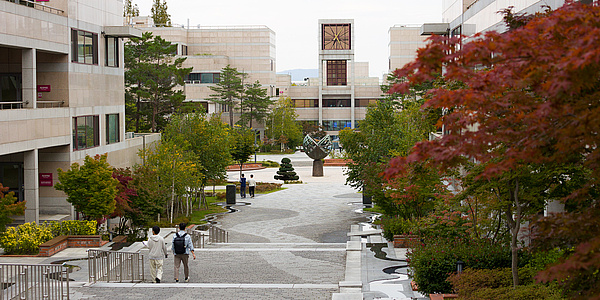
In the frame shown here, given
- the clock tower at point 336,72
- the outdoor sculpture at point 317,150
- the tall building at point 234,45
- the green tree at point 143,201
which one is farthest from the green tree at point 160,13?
the green tree at point 143,201

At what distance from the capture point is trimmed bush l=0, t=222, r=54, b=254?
20906 millimetres

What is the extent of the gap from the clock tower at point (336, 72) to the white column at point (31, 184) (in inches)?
2684

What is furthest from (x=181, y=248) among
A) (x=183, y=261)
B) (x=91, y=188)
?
(x=91, y=188)

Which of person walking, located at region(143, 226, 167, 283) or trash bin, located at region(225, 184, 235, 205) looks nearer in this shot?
person walking, located at region(143, 226, 167, 283)

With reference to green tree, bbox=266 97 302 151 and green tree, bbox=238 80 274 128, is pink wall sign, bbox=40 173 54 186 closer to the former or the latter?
green tree, bbox=238 80 274 128

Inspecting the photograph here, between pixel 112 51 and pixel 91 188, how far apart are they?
39.8 feet

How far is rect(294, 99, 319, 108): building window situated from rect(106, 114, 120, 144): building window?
223ft

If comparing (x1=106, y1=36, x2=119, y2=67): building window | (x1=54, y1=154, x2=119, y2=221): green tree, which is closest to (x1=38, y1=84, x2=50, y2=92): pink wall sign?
(x1=106, y1=36, x2=119, y2=67): building window

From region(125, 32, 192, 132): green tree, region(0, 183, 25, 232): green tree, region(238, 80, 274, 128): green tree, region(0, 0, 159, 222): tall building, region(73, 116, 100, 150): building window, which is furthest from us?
region(238, 80, 274, 128): green tree

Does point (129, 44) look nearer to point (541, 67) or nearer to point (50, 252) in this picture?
point (50, 252)

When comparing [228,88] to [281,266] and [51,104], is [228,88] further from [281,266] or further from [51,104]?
[281,266]

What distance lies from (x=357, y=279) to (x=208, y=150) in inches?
876

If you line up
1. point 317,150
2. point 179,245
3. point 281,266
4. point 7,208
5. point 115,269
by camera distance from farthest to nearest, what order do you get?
point 317,150 < point 7,208 < point 281,266 < point 115,269 < point 179,245

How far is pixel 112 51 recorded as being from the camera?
109 feet
